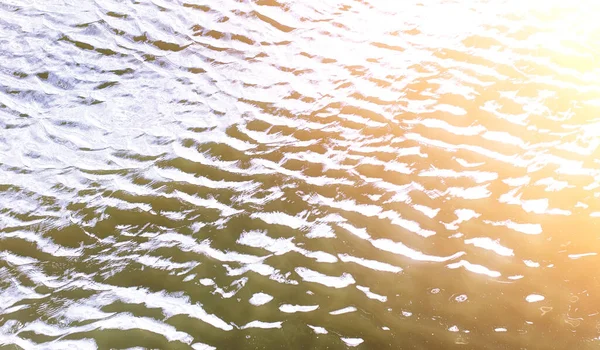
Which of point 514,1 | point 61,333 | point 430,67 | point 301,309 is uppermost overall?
point 514,1

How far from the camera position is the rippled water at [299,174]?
3.78ft

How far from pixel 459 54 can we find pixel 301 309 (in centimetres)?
82

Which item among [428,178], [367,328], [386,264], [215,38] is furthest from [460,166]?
[215,38]

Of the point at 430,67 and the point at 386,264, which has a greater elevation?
the point at 430,67

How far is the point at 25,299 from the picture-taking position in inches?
47.4

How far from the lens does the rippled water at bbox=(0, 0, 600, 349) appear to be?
45.3 inches

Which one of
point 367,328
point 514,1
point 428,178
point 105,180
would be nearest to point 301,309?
point 367,328

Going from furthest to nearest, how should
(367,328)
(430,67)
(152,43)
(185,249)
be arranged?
1. (152,43)
2. (430,67)
3. (185,249)
4. (367,328)

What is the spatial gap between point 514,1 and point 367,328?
1.06 m

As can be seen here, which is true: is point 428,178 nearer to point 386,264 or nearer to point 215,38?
point 386,264

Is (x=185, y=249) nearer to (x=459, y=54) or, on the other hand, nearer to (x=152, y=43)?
(x=152, y=43)

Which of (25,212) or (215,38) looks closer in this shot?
(25,212)

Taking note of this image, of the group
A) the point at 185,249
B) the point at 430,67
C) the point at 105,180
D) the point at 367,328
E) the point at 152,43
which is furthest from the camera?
the point at 152,43

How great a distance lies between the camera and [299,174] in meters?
1.36
